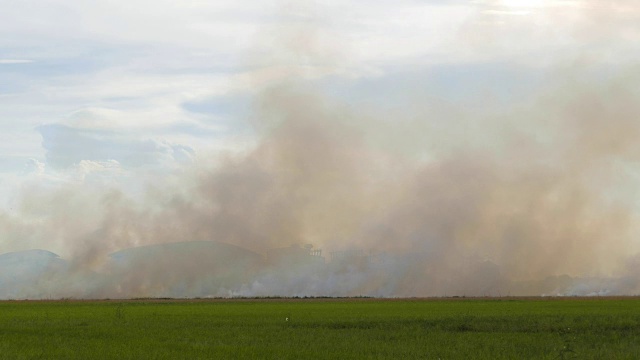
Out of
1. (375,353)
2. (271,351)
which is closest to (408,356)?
(375,353)

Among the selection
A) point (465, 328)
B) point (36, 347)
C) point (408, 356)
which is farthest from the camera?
point (465, 328)

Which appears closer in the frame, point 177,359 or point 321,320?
point 177,359

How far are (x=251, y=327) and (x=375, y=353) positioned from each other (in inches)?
931

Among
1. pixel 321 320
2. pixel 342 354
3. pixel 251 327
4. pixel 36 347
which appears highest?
pixel 342 354

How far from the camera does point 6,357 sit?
40219mm

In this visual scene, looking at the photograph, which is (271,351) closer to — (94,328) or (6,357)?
(6,357)

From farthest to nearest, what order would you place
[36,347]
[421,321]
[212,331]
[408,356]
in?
[421,321] → [212,331] → [36,347] → [408,356]

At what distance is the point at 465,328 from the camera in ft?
214

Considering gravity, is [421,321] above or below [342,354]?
below

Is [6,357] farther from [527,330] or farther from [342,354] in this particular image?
[527,330]

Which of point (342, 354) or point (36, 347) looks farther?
point (36, 347)

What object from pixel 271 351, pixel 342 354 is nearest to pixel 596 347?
pixel 342 354

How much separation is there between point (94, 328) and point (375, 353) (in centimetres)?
2868

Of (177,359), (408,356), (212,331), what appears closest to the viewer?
(177,359)
